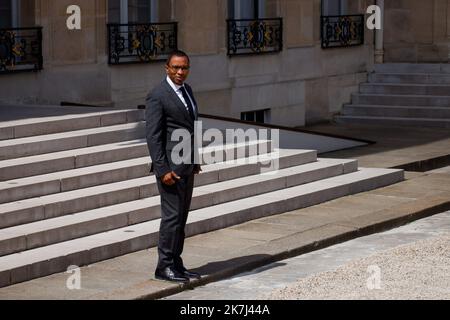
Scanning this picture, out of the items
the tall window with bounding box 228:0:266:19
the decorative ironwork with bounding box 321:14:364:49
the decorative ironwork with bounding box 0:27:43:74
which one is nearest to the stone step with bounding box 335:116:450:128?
the decorative ironwork with bounding box 321:14:364:49

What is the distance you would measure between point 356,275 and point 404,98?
1433 centimetres

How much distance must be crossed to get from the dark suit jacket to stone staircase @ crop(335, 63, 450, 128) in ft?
47.1

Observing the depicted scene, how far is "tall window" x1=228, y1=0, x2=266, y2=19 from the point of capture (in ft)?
74.5

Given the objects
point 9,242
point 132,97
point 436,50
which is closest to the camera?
point 9,242

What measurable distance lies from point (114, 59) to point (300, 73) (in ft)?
18.4

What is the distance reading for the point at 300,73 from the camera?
944 inches

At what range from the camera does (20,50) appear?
58.0 ft

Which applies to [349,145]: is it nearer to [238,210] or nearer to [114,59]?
[114,59]

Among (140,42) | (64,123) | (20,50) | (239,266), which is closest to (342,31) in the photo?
(140,42)

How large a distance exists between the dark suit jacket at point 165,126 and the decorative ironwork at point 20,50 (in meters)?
6.80

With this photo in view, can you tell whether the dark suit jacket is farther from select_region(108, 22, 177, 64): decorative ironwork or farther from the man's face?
select_region(108, 22, 177, 64): decorative ironwork
